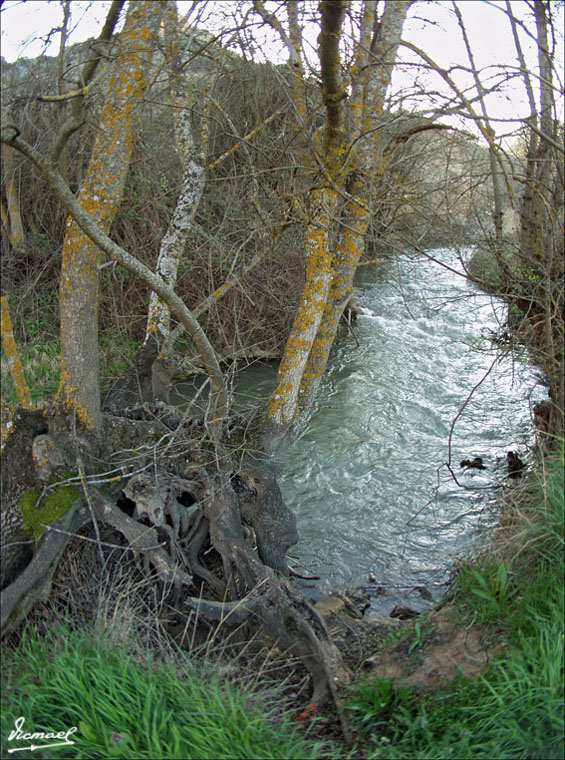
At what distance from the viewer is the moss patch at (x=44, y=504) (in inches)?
182

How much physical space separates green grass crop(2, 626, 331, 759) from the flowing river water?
2.51m

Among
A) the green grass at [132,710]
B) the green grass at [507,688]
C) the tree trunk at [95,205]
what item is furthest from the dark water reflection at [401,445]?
the tree trunk at [95,205]

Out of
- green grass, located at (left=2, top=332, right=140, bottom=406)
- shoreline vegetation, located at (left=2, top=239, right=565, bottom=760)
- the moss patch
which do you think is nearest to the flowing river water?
shoreline vegetation, located at (left=2, top=239, right=565, bottom=760)

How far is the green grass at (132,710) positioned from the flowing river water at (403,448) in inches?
98.9

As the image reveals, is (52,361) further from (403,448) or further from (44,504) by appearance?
(403,448)

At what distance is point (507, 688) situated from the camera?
3.30m

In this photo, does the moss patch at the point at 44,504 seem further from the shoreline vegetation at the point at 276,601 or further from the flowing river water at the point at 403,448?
the flowing river water at the point at 403,448

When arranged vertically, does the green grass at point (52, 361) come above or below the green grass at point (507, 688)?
above

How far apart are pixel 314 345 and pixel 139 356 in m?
1.84

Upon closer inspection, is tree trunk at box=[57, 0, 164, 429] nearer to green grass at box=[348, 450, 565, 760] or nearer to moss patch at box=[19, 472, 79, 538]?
moss patch at box=[19, 472, 79, 538]

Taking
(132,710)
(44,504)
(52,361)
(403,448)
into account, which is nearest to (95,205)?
(44,504)

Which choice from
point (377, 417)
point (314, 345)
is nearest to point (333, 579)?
point (314, 345)

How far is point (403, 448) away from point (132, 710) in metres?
6.32

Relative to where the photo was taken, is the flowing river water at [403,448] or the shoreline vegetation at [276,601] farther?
the flowing river water at [403,448]
